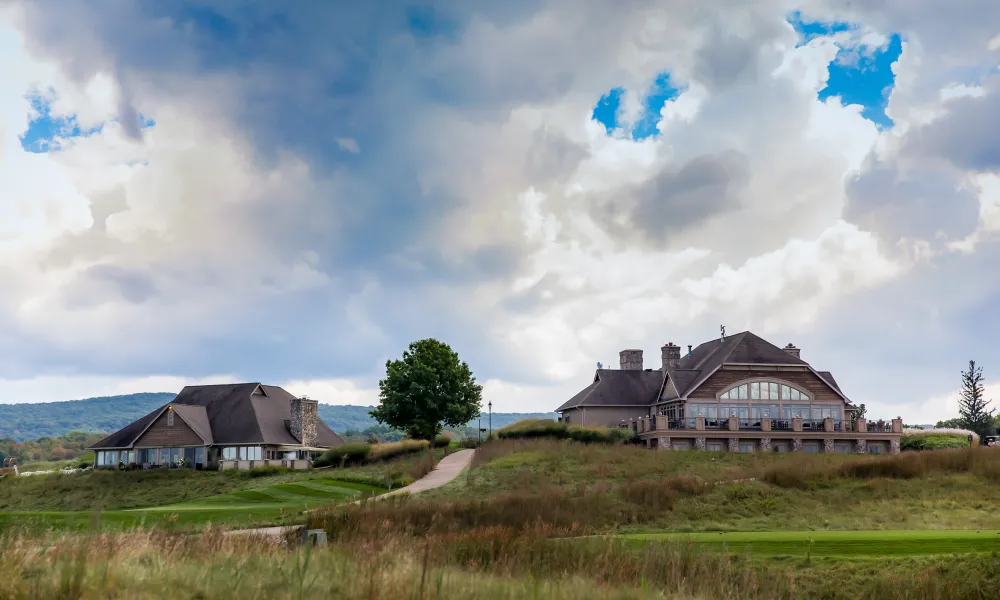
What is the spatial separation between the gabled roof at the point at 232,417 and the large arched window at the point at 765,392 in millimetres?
34385

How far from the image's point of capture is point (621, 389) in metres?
63.5

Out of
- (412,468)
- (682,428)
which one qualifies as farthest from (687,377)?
(412,468)

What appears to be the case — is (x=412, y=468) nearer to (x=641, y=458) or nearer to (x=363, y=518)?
(x=641, y=458)

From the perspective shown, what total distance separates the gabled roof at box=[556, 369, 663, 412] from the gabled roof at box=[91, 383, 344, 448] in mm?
23387

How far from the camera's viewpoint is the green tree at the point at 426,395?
6775 cm

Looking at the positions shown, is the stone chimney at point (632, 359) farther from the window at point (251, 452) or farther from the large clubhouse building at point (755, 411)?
the window at point (251, 452)

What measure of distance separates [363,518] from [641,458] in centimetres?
2651

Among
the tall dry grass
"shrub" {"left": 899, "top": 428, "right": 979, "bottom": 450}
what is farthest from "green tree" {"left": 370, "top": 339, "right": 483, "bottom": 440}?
the tall dry grass

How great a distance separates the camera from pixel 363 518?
18156mm

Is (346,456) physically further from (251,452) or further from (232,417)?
(232,417)

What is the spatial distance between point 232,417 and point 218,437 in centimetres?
233

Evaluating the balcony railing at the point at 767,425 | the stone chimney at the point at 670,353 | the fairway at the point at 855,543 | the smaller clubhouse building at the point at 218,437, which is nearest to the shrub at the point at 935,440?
the balcony railing at the point at 767,425

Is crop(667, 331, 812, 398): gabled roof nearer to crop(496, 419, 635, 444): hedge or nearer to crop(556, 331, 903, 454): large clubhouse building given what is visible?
crop(556, 331, 903, 454): large clubhouse building

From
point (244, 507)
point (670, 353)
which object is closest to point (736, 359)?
point (670, 353)
